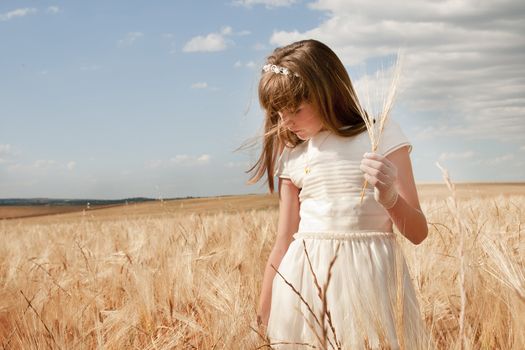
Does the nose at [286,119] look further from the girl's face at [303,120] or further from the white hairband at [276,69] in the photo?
the white hairband at [276,69]

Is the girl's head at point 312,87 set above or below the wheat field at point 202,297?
above

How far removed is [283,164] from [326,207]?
305 mm

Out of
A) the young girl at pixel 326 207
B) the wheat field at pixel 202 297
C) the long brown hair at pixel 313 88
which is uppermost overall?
the long brown hair at pixel 313 88

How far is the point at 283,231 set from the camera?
1.80m

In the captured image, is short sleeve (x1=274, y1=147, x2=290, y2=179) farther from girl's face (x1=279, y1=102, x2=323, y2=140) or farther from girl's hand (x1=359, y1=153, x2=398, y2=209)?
→ girl's hand (x1=359, y1=153, x2=398, y2=209)

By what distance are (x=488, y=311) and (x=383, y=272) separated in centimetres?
27

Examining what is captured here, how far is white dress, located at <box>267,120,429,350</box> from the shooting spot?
4.96ft

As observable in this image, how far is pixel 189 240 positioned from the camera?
10.4 feet

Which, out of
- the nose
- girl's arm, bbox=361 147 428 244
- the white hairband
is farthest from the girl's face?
girl's arm, bbox=361 147 428 244

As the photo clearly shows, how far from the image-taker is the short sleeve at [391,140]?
1.57 m

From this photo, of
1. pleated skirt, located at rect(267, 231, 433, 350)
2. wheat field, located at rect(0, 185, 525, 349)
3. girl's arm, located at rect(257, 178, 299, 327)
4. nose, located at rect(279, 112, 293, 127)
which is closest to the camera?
wheat field, located at rect(0, 185, 525, 349)

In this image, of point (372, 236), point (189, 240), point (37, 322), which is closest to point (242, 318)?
point (372, 236)

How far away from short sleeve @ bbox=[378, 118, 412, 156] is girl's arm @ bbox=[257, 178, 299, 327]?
0.35 m

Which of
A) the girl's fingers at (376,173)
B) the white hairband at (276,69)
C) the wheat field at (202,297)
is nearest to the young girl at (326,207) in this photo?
the white hairband at (276,69)
